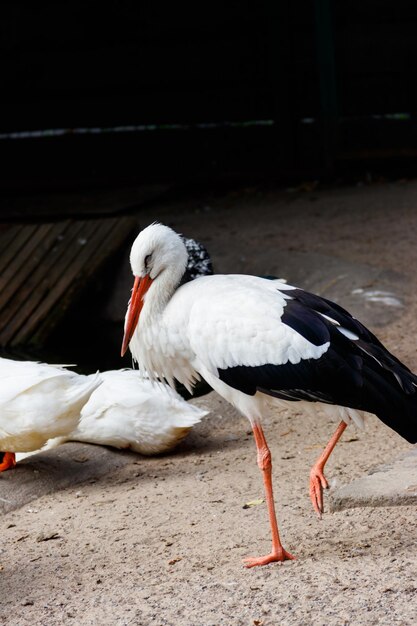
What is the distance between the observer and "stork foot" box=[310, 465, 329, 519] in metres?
3.83

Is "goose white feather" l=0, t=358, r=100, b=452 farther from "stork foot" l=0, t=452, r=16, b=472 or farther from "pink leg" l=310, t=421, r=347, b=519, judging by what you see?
"pink leg" l=310, t=421, r=347, b=519

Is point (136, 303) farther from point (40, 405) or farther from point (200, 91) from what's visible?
point (200, 91)

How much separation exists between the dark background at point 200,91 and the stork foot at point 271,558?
24.3 ft

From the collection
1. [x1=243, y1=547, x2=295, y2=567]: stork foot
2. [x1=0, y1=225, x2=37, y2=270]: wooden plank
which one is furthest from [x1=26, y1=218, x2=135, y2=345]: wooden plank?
[x1=243, y1=547, x2=295, y2=567]: stork foot

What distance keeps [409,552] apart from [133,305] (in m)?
1.40

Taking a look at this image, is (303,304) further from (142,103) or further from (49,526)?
(142,103)

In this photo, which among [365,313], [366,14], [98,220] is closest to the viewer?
[365,313]

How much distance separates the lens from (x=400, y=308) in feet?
22.0

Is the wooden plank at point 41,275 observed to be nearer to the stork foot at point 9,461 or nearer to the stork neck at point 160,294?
the stork foot at point 9,461

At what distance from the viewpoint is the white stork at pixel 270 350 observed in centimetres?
363

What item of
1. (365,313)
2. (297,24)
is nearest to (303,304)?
(365,313)

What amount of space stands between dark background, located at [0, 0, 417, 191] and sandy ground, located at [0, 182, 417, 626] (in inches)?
194

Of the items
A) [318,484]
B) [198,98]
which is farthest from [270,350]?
[198,98]

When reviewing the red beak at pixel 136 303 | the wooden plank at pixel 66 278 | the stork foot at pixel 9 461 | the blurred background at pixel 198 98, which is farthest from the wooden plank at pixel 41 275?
the red beak at pixel 136 303
